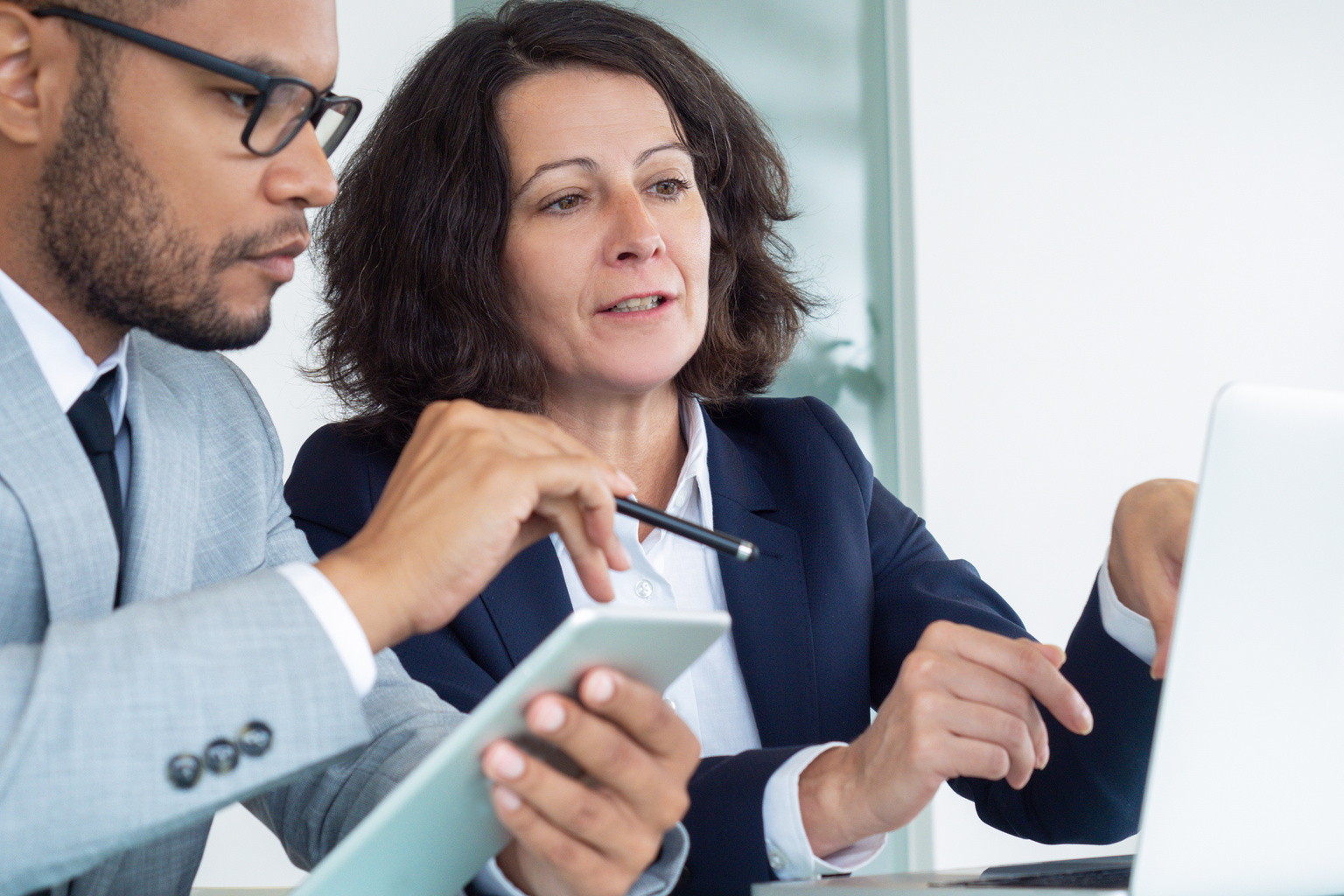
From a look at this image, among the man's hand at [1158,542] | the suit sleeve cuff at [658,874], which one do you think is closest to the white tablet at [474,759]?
the suit sleeve cuff at [658,874]

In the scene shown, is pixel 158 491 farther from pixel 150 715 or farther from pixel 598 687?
pixel 598 687

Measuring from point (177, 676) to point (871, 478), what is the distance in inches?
45.0

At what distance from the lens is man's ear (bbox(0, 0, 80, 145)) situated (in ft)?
3.21

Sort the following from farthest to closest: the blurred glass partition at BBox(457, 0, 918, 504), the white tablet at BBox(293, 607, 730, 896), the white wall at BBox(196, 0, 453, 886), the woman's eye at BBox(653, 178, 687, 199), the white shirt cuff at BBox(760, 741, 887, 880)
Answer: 1. the blurred glass partition at BBox(457, 0, 918, 504)
2. the white wall at BBox(196, 0, 453, 886)
3. the woman's eye at BBox(653, 178, 687, 199)
4. the white shirt cuff at BBox(760, 741, 887, 880)
5. the white tablet at BBox(293, 607, 730, 896)

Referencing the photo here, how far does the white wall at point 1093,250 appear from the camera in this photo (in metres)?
3.00

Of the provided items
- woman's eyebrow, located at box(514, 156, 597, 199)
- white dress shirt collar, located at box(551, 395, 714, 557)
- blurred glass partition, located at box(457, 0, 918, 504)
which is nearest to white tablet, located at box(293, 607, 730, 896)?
white dress shirt collar, located at box(551, 395, 714, 557)

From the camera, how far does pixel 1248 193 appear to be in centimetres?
311

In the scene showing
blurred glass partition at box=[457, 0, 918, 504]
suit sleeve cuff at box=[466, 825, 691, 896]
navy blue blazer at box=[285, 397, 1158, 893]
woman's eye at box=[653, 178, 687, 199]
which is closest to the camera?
suit sleeve cuff at box=[466, 825, 691, 896]

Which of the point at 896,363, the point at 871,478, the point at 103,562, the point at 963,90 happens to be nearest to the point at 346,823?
the point at 103,562

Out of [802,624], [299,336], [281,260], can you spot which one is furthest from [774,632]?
[299,336]

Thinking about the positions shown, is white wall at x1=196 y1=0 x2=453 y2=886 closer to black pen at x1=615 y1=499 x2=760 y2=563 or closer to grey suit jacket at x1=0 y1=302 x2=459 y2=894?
grey suit jacket at x1=0 y1=302 x2=459 y2=894

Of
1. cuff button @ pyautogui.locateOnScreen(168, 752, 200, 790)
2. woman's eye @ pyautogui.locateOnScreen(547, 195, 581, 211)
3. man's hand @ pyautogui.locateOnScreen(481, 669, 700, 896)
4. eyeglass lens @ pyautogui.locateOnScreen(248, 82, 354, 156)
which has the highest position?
eyeglass lens @ pyautogui.locateOnScreen(248, 82, 354, 156)

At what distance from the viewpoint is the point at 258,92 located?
3.24 ft

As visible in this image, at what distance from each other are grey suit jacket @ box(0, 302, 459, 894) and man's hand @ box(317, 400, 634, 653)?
49 mm
